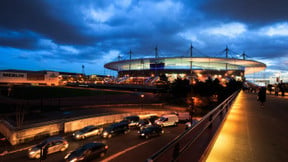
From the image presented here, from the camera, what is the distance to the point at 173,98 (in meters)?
37.3

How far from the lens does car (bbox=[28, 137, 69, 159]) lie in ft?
36.9

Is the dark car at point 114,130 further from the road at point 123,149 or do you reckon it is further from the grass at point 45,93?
the grass at point 45,93

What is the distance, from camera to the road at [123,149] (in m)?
11.2

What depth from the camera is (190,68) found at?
8419cm

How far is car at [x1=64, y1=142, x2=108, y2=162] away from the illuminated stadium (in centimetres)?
6538

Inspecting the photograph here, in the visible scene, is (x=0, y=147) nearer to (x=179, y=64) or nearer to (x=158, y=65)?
(x=158, y=65)

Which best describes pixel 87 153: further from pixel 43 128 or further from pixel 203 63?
pixel 203 63

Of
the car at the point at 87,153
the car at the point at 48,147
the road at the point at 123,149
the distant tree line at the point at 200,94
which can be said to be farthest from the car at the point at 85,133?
the distant tree line at the point at 200,94

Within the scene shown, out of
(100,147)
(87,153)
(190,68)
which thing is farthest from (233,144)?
(190,68)

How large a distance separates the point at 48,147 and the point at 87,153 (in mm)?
3522

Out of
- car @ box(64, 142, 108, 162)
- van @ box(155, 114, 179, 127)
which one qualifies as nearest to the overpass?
car @ box(64, 142, 108, 162)

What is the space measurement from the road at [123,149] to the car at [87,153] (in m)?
0.62

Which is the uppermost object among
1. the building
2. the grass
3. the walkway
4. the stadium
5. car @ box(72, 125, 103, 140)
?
the stadium

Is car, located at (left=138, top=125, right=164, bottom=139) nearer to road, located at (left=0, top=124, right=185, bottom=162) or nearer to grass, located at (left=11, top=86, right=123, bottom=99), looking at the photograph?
road, located at (left=0, top=124, right=185, bottom=162)
